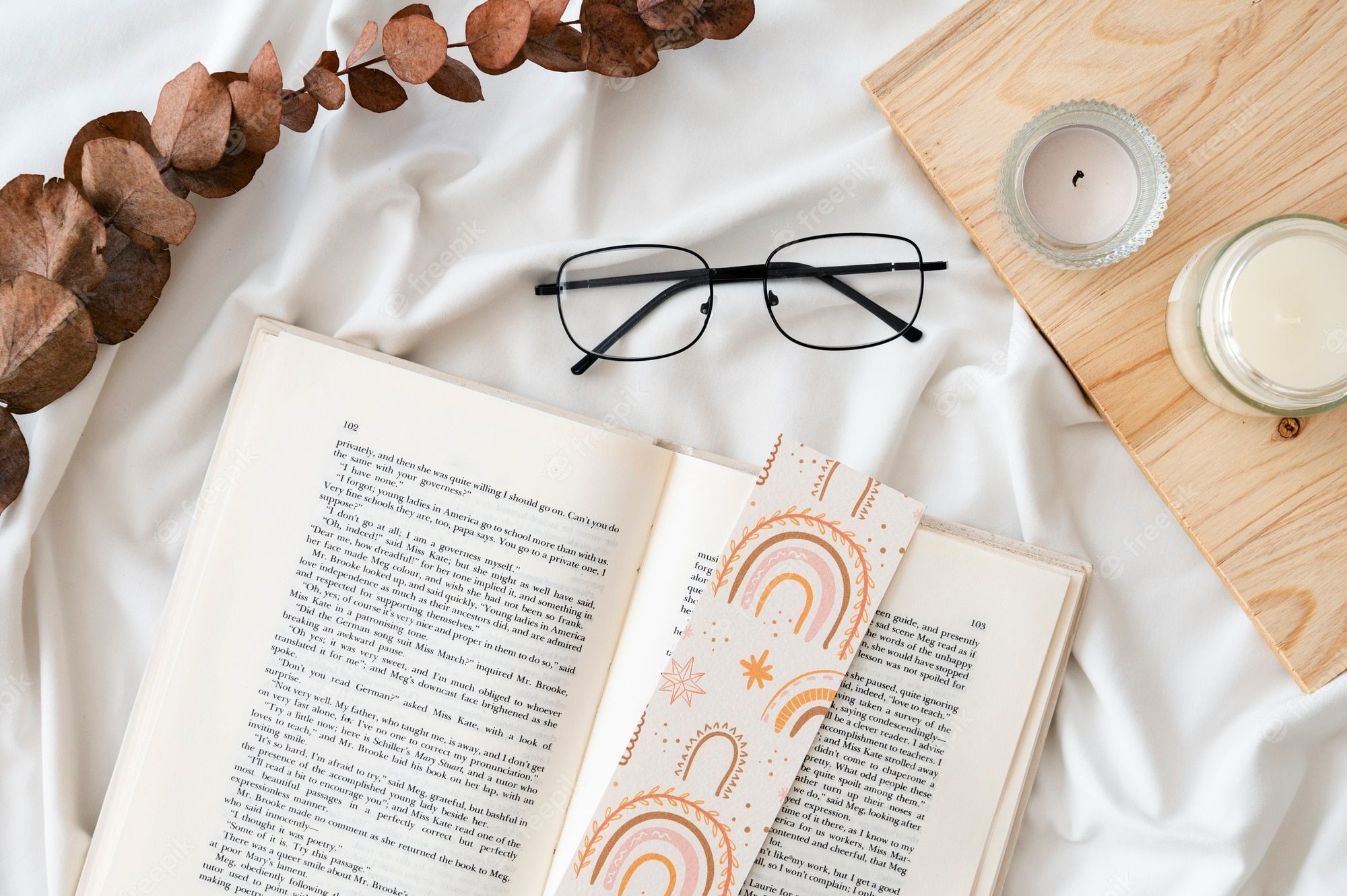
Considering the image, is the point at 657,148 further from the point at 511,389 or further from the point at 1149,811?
the point at 1149,811

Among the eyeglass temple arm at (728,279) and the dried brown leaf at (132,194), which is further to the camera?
the eyeglass temple arm at (728,279)

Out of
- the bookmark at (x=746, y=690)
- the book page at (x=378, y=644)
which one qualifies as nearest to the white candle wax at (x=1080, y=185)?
the bookmark at (x=746, y=690)

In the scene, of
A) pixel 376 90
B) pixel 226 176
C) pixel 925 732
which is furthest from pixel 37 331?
pixel 925 732

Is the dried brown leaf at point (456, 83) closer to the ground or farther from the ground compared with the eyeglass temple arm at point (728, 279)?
farther from the ground

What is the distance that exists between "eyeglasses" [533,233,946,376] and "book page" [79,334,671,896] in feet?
0.35

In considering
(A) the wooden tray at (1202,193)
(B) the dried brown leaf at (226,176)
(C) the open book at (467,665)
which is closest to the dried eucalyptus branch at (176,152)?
(B) the dried brown leaf at (226,176)

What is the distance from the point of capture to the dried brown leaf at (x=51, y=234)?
68 cm

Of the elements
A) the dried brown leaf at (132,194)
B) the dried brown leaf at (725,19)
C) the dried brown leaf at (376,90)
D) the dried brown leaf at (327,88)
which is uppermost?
the dried brown leaf at (725,19)

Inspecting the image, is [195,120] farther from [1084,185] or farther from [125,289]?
[1084,185]

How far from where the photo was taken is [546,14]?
73 cm

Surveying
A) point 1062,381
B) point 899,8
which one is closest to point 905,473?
point 1062,381

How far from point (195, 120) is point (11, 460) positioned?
29cm

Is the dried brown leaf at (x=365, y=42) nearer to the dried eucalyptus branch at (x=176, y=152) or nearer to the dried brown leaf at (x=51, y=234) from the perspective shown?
the dried eucalyptus branch at (x=176, y=152)

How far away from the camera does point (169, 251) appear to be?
778mm
